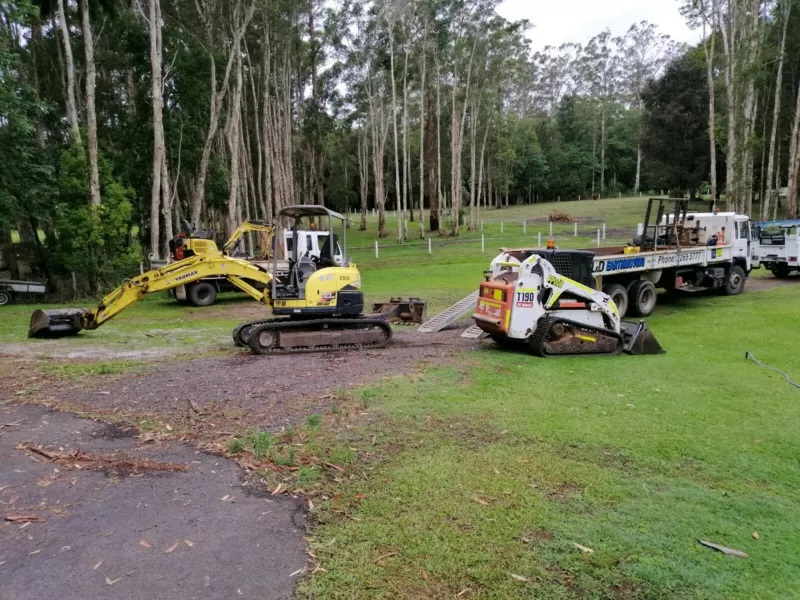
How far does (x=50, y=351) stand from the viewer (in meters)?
10.0

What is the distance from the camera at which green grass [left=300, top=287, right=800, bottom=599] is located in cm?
321

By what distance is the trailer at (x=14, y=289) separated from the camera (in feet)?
67.7

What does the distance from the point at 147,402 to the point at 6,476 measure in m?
2.07

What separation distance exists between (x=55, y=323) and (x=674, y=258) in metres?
14.6

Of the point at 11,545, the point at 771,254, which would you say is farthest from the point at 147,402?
the point at 771,254

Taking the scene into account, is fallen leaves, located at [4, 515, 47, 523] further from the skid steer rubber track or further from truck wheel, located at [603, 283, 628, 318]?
truck wheel, located at [603, 283, 628, 318]

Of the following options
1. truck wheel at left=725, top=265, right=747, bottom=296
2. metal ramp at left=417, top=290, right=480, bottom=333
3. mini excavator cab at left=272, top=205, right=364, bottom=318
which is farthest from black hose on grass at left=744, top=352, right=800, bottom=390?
truck wheel at left=725, top=265, right=747, bottom=296

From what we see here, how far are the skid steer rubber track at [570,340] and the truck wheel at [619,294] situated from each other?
12.4ft

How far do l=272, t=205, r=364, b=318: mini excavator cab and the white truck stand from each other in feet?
Answer: 49.6

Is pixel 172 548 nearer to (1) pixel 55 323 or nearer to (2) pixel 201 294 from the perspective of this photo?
(1) pixel 55 323

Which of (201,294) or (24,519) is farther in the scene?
(201,294)

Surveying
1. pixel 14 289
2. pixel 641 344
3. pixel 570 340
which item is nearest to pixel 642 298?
pixel 641 344

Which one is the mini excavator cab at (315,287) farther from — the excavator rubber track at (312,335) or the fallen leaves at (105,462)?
the fallen leaves at (105,462)

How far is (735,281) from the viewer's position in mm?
16578
